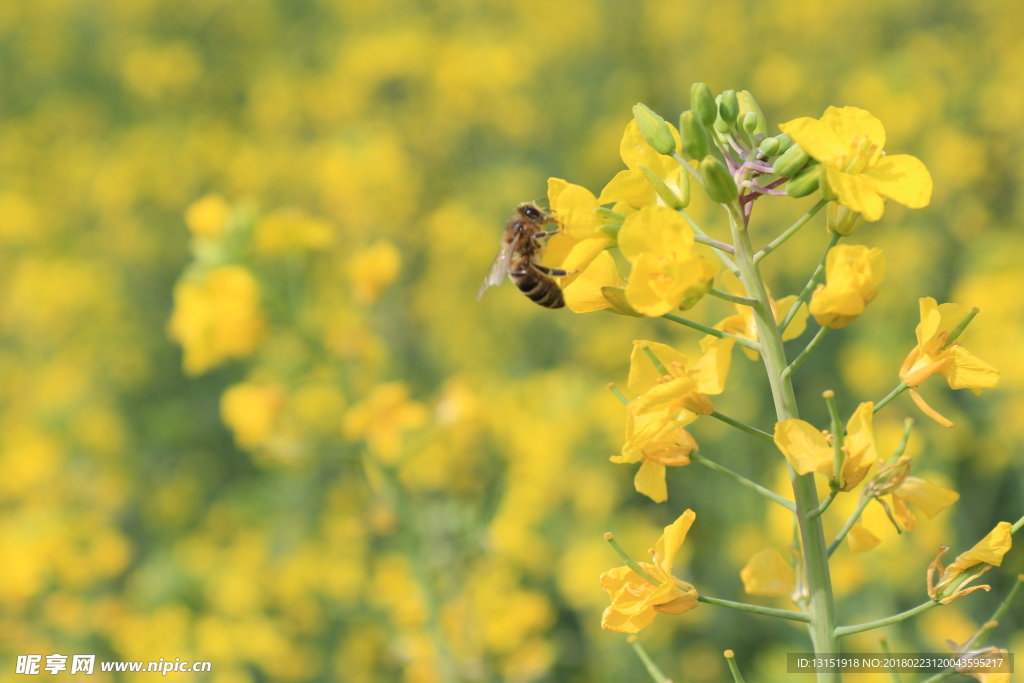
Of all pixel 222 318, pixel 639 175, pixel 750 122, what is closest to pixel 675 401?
pixel 639 175

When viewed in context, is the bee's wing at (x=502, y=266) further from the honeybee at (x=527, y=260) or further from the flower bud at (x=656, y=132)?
the flower bud at (x=656, y=132)

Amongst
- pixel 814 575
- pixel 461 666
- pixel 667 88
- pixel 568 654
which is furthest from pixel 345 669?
pixel 667 88

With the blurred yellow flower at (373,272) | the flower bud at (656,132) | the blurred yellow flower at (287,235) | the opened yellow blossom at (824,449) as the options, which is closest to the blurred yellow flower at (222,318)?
the blurred yellow flower at (287,235)

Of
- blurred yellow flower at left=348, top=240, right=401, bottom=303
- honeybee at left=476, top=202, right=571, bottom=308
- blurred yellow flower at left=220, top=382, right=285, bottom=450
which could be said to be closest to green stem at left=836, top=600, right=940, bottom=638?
honeybee at left=476, top=202, right=571, bottom=308

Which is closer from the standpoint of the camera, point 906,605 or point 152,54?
point 906,605

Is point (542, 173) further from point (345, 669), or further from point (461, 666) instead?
point (461, 666)

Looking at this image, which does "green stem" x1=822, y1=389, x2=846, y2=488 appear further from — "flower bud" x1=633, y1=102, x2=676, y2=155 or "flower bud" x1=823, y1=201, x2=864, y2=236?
"flower bud" x1=633, y1=102, x2=676, y2=155
